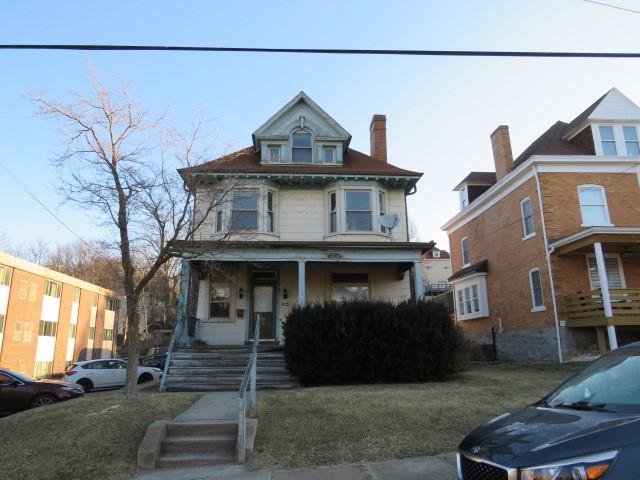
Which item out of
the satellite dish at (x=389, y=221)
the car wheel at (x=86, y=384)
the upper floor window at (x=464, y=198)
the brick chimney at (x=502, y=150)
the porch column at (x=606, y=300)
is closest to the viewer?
the porch column at (x=606, y=300)

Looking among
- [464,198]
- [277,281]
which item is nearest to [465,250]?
[464,198]

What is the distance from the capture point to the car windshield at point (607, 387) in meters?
3.74

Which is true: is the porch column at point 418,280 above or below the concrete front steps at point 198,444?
above

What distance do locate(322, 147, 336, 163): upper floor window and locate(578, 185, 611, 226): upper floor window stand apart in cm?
1007

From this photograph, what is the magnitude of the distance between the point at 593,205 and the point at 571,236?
3044mm

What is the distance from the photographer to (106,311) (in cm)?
4581

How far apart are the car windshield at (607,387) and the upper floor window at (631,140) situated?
62.7 ft

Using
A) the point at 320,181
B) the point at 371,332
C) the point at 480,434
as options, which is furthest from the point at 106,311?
the point at 480,434

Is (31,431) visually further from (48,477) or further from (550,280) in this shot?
(550,280)

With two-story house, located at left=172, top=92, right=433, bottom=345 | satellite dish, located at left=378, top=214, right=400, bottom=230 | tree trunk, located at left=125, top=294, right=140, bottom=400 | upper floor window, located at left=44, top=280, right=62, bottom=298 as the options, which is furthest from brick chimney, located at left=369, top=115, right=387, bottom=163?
upper floor window, located at left=44, top=280, right=62, bottom=298

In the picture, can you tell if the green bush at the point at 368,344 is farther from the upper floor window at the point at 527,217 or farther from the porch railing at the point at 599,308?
the upper floor window at the point at 527,217

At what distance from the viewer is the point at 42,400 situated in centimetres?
1400

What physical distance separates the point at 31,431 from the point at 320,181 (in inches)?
480

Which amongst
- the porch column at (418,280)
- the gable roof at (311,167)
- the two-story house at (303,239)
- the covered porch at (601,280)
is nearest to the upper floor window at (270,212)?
the two-story house at (303,239)
